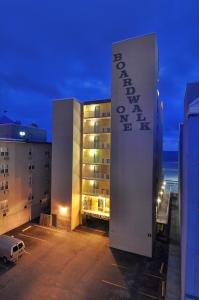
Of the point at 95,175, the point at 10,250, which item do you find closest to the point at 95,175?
the point at 95,175

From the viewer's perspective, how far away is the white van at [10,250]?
53.0 feet

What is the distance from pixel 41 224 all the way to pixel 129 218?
11.3 m

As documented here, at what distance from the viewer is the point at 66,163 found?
74.8 feet

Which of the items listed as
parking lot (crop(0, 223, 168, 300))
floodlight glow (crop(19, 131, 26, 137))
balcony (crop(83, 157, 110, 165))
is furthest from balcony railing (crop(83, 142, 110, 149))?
floodlight glow (crop(19, 131, 26, 137))

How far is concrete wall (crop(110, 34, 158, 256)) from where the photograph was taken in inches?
707

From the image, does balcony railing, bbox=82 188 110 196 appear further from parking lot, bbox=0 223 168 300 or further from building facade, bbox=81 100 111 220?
parking lot, bbox=0 223 168 300

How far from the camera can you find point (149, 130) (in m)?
18.0

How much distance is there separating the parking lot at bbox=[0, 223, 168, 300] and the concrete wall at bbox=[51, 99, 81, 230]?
272 centimetres

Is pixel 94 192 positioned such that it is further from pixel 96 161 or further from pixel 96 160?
pixel 96 160

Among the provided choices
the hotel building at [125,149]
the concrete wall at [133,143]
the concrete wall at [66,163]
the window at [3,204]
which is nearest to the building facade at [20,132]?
the concrete wall at [66,163]

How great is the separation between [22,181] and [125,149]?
13331 millimetres

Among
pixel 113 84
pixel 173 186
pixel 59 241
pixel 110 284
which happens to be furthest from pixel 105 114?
pixel 173 186

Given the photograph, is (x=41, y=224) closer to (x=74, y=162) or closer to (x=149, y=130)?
(x=74, y=162)

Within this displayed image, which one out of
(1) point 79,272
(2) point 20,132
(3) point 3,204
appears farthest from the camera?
(2) point 20,132
